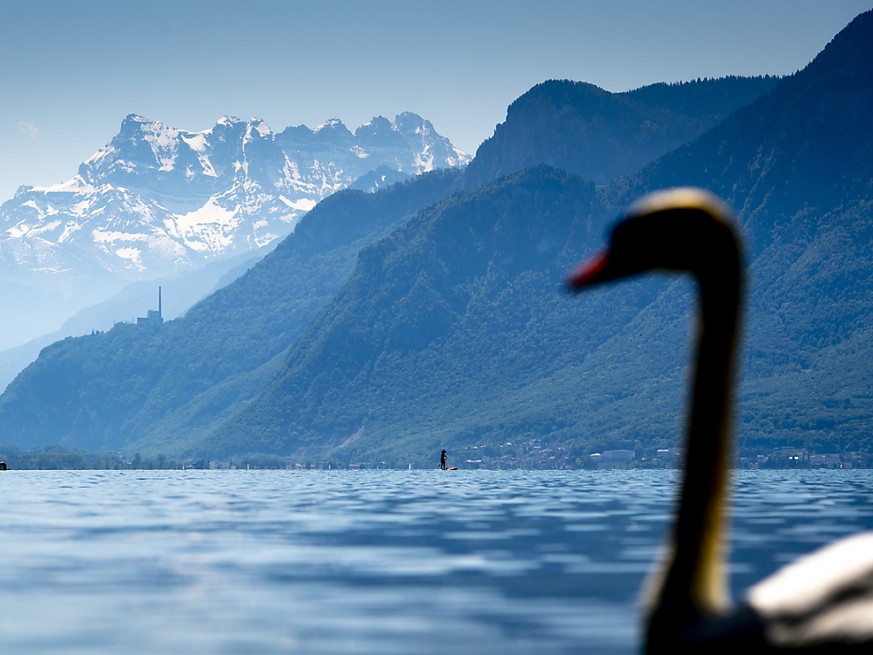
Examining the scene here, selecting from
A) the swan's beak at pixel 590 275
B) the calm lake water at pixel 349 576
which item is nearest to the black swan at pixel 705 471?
the swan's beak at pixel 590 275

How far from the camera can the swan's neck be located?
1169 cm

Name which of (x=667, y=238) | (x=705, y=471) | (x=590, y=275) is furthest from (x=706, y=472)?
(x=590, y=275)

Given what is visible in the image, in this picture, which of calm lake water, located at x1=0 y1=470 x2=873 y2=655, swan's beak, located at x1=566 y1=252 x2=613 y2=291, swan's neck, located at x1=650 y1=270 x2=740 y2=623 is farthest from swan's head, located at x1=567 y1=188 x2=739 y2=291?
calm lake water, located at x1=0 y1=470 x2=873 y2=655

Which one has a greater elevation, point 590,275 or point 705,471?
point 590,275

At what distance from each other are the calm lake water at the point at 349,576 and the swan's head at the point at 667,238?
410 inches

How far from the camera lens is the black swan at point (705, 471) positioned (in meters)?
11.4

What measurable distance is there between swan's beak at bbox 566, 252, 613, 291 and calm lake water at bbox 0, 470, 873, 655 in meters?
10.8

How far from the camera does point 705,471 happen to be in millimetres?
11938

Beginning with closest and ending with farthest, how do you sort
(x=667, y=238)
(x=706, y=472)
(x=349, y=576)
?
(x=667, y=238) < (x=706, y=472) < (x=349, y=576)

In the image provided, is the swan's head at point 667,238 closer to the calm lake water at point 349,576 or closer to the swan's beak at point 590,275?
the swan's beak at point 590,275

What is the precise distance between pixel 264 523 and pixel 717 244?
43.8 meters

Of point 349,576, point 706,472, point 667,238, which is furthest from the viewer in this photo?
point 349,576

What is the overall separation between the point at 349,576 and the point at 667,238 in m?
21.9

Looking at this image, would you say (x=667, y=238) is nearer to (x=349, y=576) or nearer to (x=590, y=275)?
(x=590, y=275)
